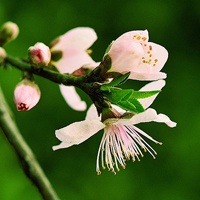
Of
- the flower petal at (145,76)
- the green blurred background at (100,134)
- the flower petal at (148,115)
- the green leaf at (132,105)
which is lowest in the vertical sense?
the green blurred background at (100,134)

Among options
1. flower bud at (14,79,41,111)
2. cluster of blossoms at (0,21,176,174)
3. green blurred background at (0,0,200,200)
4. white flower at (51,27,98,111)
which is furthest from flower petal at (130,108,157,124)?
green blurred background at (0,0,200,200)

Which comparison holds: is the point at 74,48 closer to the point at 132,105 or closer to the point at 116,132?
the point at 116,132

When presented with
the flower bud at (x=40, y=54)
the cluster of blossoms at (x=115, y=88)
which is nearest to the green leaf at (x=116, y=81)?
the cluster of blossoms at (x=115, y=88)

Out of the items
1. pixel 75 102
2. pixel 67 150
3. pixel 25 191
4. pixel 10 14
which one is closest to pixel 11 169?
pixel 25 191

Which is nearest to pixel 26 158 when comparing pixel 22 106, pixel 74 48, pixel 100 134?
pixel 22 106

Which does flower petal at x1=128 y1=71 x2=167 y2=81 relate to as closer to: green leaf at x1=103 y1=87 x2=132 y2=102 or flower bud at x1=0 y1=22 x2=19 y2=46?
green leaf at x1=103 y1=87 x2=132 y2=102

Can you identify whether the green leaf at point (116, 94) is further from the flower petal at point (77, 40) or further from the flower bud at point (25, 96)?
the flower petal at point (77, 40)
